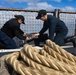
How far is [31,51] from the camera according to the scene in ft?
7.00

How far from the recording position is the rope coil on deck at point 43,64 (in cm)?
195

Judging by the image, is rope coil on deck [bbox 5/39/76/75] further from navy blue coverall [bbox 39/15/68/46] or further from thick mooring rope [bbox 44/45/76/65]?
navy blue coverall [bbox 39/15/68/46]

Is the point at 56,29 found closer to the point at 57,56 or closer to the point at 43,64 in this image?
the point at 57,56

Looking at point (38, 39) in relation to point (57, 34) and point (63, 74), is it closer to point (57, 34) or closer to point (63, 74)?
point (57, 34)

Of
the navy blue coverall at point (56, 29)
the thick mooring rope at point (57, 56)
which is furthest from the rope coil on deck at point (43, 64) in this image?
the navy blue coverall at point (56, 29)

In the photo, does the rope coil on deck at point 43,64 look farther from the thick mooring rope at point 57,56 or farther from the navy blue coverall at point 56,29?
the navy blue coverall at point 56,29

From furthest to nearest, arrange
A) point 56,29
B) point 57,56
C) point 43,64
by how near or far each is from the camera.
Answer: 1. point 56,29
2. point 57,56
3. point 43,64

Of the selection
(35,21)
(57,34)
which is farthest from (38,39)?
(35,21)

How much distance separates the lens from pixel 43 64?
2.02 metres

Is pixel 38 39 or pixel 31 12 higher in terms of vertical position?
pixel 31 12

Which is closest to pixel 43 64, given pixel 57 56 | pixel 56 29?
pixel 57 56

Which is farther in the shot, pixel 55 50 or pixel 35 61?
pixel 55 50

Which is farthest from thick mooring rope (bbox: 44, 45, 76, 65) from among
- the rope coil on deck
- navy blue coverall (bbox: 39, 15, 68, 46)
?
navy blue coverall (bbox: 39, 15, 68, 46)

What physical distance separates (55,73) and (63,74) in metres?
0.06
